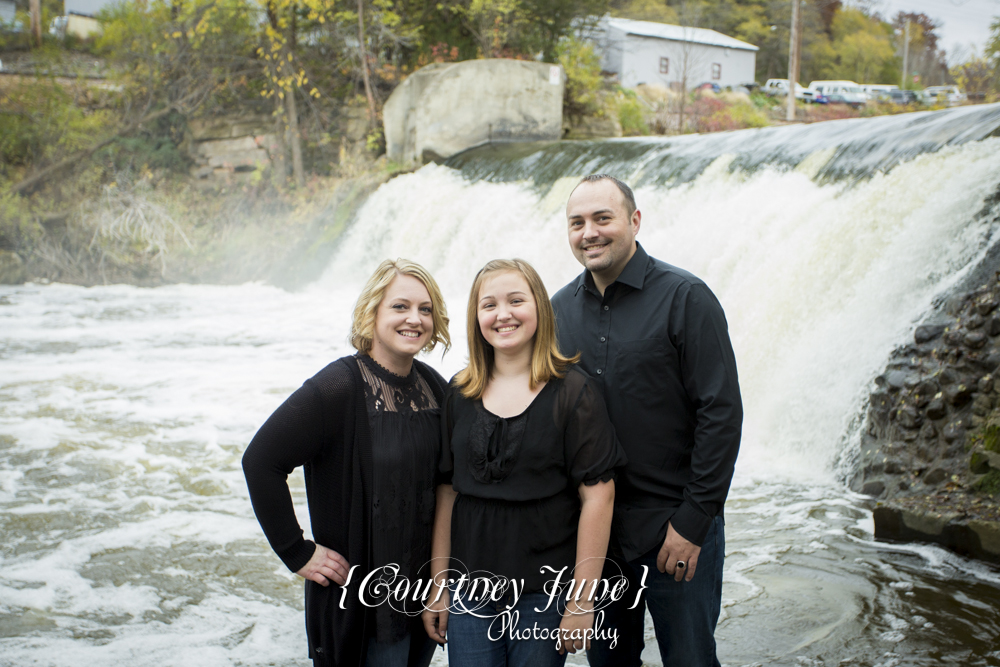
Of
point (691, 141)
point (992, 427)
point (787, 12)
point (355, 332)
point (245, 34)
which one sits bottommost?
point (992, 427)

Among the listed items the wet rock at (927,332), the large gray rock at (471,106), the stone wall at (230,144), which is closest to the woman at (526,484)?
the wet rock at (927,332)

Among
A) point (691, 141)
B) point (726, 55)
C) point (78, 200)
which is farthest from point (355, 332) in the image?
A: point (726, 55)

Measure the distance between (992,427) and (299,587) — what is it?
11.6 feet

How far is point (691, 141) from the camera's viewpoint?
958 centimetres

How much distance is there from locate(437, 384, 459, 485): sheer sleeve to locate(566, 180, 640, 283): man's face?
1.74 ft

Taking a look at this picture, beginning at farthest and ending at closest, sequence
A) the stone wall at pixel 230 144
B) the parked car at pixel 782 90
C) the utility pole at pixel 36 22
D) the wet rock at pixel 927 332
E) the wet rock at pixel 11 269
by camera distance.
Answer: the parked car at pixel 782 90
the utility pole at pixel 36 22
the stone wall at pixel 230 144
the wet rock at pixel 11 269
the wet rock at pixel 927 332

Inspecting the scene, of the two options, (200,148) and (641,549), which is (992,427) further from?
(200,148)

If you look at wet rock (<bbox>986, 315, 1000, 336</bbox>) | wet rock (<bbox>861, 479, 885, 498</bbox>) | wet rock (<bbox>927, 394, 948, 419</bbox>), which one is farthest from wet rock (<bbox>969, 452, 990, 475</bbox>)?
wet rock (<bbox>986, 315, 1000, 336</bbox>)

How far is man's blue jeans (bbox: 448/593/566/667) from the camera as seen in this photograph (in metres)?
1.83

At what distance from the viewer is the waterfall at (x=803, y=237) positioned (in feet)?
16.3

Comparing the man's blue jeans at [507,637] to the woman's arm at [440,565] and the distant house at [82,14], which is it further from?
the distant house at [82,14]

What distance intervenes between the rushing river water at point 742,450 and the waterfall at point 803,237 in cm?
2

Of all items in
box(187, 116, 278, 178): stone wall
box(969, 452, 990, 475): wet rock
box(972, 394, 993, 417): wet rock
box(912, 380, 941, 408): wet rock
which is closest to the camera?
box(969, 452, 990, 475): wet rock

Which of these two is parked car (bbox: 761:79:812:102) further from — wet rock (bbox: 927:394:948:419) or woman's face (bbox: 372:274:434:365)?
woman's face (bbox: 372:274:434:365)
